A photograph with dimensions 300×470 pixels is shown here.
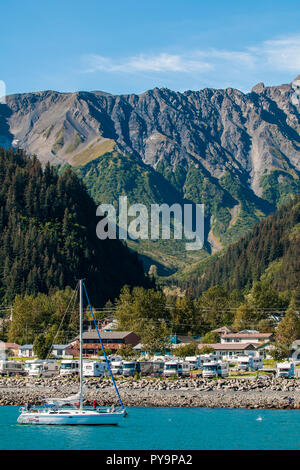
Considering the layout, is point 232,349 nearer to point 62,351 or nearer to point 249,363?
point 249,363

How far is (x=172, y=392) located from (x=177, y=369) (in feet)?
65.2

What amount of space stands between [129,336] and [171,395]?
69.0 meters

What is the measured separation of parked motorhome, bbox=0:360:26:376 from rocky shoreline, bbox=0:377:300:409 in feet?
38.3

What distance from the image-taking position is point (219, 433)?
223ft

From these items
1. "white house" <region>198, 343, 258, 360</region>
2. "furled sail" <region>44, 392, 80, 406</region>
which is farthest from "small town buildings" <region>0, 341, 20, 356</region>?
"furled sail" <region>44, 392, 80, 406</region>

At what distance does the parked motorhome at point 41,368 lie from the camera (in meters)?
120

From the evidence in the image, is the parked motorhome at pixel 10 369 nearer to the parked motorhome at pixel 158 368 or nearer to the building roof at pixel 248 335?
the parked motorhome at pixel 158 368

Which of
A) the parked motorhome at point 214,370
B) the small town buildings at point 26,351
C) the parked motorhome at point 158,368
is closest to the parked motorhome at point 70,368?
the parked motorhome at point 158,368

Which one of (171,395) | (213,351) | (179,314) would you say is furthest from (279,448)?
(179,314)

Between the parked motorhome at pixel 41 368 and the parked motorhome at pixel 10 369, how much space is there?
52.2 inches

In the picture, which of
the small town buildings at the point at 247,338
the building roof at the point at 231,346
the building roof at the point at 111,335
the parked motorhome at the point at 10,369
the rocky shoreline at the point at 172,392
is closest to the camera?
the rocky shoreline at the point at 172,392

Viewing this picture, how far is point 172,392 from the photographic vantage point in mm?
92750

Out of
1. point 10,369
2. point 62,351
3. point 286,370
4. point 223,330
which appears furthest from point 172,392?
point 223,330
